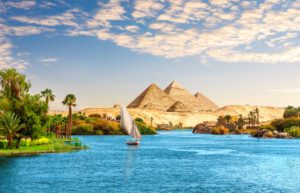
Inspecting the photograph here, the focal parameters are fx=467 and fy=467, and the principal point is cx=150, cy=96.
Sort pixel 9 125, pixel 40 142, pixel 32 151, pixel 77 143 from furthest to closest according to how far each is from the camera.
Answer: pixel 77 143, pixel 40 142, pixel 32 151, pixel 9 125

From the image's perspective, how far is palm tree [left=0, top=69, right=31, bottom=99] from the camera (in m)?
115

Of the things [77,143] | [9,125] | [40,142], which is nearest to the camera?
[9,125]

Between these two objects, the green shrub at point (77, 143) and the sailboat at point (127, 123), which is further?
the sailboat at point (127, 123)

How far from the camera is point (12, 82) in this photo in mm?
115812

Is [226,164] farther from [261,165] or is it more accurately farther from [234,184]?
[234,184]

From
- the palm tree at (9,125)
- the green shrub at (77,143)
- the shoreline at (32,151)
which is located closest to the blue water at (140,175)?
the shoreline at (32,151)

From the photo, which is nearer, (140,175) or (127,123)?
(140,175)

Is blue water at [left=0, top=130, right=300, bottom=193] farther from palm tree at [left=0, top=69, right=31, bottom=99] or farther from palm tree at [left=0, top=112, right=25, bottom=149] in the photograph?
palm tree at [left=0, top=69, right=31, bottom=99]

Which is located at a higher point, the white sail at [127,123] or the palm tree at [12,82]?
the palm tree at [12,82]

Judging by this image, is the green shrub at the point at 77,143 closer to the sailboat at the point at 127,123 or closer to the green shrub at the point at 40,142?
the green shrub at the point at 40,142

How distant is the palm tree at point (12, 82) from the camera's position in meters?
115

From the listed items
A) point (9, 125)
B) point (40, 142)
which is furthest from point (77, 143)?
point (9, 125)

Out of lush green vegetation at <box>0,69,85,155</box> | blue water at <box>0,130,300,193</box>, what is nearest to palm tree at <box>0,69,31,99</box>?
lush green vegetation at <box>0,69,85,155</box>

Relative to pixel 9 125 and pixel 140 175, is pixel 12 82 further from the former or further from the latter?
pixel 140 175
